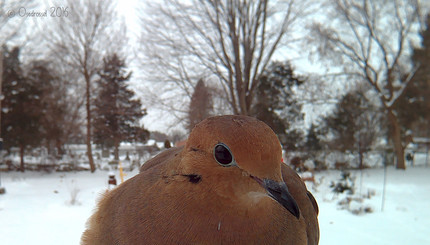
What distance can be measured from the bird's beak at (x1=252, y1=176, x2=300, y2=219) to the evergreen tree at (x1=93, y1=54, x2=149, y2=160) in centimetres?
1430

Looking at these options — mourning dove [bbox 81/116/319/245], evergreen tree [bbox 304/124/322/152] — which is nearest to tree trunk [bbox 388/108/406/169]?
evergreen tree [bbox 304/124/322/152]

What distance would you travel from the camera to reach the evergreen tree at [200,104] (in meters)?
8.60

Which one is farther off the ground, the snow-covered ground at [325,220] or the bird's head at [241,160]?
the bird's head at [241,160]

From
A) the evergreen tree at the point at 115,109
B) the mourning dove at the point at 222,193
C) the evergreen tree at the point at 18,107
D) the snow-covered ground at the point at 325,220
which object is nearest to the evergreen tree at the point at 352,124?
the snow-covered ground at the point at 325,220

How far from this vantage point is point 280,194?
3.18ft

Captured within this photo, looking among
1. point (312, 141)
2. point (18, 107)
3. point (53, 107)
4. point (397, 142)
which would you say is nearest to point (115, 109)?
point (53, 107)

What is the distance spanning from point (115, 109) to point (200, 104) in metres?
7.72

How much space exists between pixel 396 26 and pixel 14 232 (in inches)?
658

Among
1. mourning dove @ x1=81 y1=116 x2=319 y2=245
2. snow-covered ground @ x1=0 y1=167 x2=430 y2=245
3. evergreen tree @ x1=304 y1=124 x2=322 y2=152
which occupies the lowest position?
snow-covered ground @ x1=0 y1=167 x2=430 y2=245

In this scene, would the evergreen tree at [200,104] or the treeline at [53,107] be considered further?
the treeline at [53,107]

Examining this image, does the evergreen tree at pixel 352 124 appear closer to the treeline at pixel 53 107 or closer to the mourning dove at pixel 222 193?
the treeline at pixel 53 107

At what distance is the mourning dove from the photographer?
3.18 feet

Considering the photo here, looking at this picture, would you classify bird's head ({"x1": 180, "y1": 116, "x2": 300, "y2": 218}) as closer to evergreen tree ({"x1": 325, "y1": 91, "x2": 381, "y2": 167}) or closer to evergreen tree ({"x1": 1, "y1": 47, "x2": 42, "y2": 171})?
evergreen tree ({"x1": 1, "y1": 47, "x2": 42, "y2": 171})

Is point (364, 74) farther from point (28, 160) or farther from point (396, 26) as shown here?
point (28, 160)
